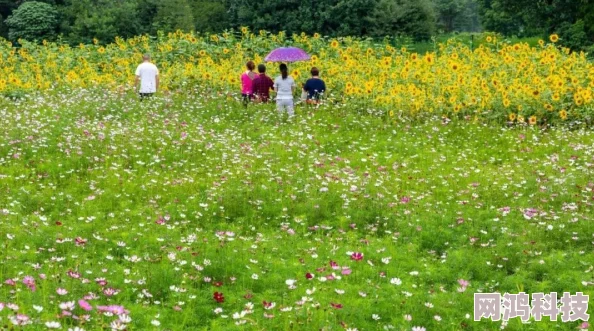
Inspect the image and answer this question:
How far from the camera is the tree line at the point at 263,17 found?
1145 inches

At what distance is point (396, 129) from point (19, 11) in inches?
1090

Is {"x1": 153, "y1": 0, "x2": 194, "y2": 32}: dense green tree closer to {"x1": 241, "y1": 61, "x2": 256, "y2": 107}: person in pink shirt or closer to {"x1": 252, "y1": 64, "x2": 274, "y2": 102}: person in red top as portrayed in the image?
{"x1": 241, "y1": 61, "x2": 256, "y2": 107}: person in pink shirt

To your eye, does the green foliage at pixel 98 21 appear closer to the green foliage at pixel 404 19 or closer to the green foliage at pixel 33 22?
the green foliage at pixel 33 22

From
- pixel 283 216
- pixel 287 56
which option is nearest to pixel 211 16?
pixel 287 56

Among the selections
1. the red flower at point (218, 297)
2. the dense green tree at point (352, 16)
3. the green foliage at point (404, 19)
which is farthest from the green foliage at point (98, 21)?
the red flower at point (218, 297)

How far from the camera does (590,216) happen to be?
24.2 feet

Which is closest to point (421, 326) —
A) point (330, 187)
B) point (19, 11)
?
point (330, 187)

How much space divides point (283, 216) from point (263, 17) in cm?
3454

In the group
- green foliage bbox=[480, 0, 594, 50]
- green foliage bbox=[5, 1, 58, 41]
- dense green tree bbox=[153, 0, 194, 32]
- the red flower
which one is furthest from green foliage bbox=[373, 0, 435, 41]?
the red flower

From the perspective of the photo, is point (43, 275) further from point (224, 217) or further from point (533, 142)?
point (533, 142)

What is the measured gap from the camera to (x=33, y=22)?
33.9m

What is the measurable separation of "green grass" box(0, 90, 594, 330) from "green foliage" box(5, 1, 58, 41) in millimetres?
22835

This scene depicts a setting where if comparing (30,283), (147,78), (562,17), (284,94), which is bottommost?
(30,283)

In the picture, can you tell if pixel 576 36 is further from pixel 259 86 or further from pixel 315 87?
pixel 259 86
